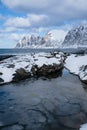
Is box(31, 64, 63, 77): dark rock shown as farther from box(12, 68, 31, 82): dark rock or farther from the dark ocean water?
the dark ocean water

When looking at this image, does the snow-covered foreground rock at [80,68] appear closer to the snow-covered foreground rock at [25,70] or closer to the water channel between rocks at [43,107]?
the snow-covered foreground rock at [25,70]

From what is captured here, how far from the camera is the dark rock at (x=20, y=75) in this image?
34906mm

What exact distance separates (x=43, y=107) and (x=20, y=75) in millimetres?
16142

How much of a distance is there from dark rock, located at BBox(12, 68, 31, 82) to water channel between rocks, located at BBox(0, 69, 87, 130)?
529cm

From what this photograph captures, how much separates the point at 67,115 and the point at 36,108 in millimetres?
3223

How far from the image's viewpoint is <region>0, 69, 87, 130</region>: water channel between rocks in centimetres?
1650

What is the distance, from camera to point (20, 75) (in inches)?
1423

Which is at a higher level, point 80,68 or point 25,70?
point 25,70

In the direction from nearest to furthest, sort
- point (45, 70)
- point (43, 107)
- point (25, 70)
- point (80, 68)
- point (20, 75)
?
1. point (43, 107)
2. point (20, 75)
3. point (25, 70)
4. point (80, 68)
5. point (45, 70)

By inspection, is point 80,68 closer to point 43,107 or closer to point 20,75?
point 20,75

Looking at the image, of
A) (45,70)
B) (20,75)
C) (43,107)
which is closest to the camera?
(43,107)

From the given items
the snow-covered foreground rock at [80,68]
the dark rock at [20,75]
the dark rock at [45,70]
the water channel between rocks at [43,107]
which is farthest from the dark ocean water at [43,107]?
the dark rock at [45,70]

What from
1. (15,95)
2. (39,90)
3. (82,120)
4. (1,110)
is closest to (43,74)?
(39,90)

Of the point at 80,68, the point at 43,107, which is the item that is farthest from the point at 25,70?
the point at 43,107
